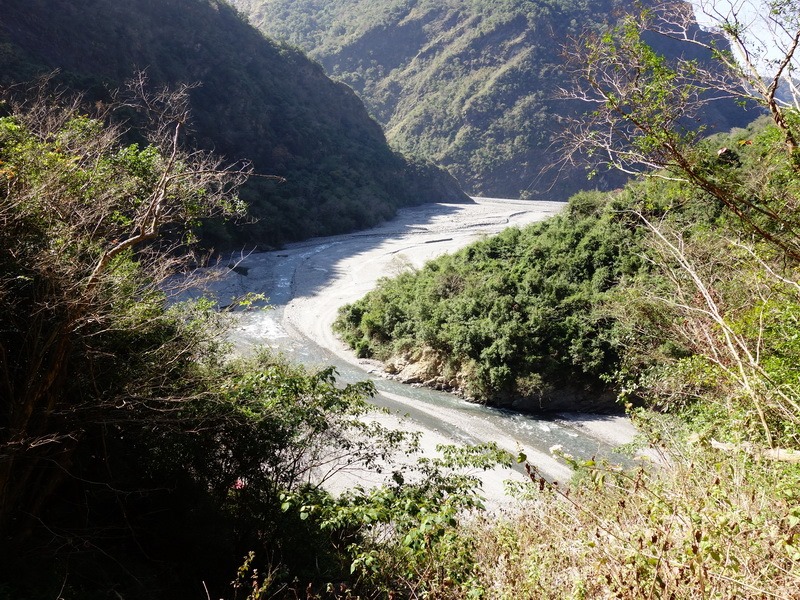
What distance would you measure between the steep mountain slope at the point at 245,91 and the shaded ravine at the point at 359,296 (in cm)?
415

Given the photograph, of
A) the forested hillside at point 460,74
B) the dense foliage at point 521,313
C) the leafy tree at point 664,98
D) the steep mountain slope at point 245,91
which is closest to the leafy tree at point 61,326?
the leafy tree at point 664,98

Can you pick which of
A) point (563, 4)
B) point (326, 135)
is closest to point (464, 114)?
point (563, 4)

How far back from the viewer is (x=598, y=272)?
18.9 m

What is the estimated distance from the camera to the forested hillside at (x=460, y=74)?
96438 millimetres

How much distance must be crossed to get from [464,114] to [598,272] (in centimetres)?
9249

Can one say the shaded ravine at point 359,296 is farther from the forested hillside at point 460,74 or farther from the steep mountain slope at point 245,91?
the forested hillside at point 460,74

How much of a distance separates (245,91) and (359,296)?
34.0 metres

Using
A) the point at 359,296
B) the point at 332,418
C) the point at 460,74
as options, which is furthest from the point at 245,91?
the point at 460,74

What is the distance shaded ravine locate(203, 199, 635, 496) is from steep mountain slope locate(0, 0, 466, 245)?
4.15m

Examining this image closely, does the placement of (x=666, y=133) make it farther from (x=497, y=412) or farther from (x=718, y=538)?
(x=497, y=412)

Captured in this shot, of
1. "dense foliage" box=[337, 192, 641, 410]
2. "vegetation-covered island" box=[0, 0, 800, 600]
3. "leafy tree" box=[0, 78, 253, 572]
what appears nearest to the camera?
"vegetation-covered island" box=[0, 0, 800, 600]

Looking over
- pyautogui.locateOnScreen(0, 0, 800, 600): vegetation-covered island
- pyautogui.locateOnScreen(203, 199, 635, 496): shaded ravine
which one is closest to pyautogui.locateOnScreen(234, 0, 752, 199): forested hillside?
pyautogui.locateOnScreen(203, 199, 635, 496): shaded ravine

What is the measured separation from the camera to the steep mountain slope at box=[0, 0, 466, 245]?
37594 millimetres

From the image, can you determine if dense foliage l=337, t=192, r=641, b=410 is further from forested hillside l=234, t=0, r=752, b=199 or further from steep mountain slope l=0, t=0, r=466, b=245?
forested hillside l=234, t=0, r=752, b=199
